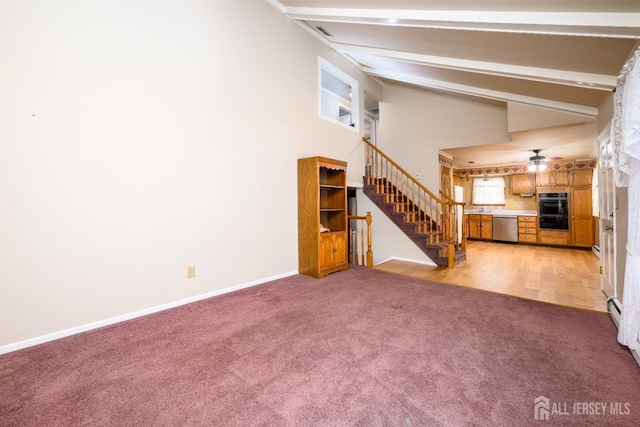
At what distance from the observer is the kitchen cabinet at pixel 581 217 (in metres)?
6.72

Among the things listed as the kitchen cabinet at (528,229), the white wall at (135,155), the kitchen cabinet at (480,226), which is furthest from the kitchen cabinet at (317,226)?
the kitchen cabinet at (528,229)

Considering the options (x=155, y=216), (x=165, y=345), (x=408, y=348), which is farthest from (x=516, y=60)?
(x=165, y=345)

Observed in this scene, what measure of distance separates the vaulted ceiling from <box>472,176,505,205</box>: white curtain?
5182mm

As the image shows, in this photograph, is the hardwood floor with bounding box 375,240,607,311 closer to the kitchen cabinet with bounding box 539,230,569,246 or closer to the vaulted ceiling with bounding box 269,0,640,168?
the kitchen cabinet with bounding box 539,230,569,246

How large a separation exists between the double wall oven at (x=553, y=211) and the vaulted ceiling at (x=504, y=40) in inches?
180

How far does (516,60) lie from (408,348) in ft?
10.8

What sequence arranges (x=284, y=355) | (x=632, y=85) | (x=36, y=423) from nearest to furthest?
(x=36, y=423) → (x=632, y=85) → (x=284, y=355)

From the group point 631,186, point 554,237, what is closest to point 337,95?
point 631,186

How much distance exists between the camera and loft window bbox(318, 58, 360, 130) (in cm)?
518

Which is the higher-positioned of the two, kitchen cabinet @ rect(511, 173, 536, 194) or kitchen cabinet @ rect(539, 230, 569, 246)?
kitchen cabinet @ rect(511, 173, 536, 194)

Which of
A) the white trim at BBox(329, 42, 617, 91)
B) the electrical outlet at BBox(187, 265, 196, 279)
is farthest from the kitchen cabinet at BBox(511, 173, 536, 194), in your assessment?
the electrical outlet at BBox(187, 265, 196, 279)

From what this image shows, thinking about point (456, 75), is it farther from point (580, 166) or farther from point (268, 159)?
point (580, 166)

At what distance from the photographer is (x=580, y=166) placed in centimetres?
687

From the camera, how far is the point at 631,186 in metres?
2.01
